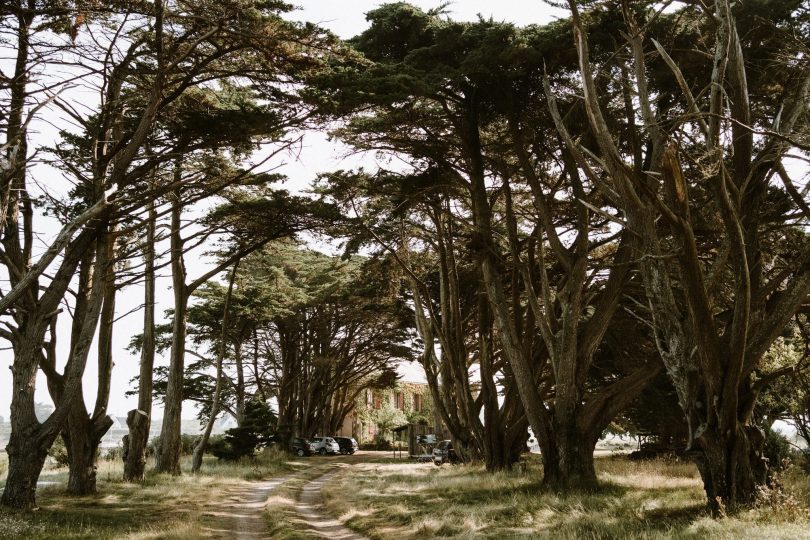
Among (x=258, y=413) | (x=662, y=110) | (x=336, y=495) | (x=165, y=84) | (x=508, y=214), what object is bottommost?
(x=336, y=495)

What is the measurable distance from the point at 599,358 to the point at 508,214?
9145mm

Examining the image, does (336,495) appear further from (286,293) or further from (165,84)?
(286,293)

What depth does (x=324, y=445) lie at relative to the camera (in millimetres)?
35781

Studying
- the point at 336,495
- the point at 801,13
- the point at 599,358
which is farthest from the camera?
the point at 599,358

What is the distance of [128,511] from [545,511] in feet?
24.5

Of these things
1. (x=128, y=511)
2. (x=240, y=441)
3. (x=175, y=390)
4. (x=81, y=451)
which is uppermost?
(x=175, y=390)

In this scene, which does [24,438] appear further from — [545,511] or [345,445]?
[345,445]

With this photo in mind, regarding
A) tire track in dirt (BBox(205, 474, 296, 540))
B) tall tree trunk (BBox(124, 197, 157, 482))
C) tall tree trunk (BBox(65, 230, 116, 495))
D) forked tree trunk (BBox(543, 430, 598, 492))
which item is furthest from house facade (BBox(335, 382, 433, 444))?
forked tree trunk (BBox(543, 430, 598, 492))

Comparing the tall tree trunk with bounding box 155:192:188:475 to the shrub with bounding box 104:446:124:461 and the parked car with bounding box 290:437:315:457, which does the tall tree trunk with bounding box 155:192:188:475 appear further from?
the parked car with bounding box 290:437:315:457

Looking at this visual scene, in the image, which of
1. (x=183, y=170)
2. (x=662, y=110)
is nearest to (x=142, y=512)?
(x=183, y=170)

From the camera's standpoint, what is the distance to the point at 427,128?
1437 cm

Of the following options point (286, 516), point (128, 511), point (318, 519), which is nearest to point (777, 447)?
point (318, 519)

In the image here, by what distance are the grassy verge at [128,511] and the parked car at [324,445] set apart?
17400 millimetres

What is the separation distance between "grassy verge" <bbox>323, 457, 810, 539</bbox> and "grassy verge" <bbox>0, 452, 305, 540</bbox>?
2.69 m
